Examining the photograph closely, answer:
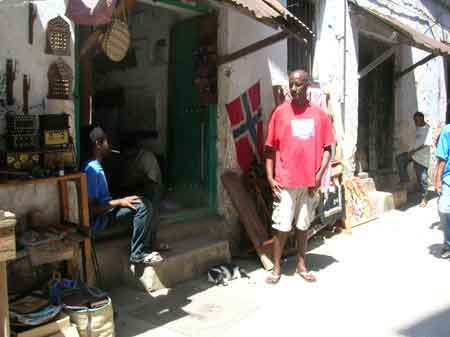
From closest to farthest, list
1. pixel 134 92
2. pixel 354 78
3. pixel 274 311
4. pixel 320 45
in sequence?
pixel 274 311, pixel 134 92, pixel 320 45, pixel 354 78

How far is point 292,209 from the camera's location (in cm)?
470

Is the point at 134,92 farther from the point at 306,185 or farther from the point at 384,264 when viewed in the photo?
the point at 384,264

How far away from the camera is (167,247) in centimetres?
472

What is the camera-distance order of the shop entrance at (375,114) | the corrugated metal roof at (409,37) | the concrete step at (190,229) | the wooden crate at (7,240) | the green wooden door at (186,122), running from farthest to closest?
the shop entrance at (375,114)
the corrugated metal roof at (409,37)
the green wooden door at (186,122)
the concrete step at (190,229)
the wooden crate at (7,240)

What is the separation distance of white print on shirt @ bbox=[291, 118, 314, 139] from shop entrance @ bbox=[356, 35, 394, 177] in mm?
4517

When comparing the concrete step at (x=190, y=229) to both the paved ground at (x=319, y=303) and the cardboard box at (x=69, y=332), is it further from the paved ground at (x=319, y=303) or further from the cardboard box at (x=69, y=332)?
the cardboard box at (x=69, y=332)

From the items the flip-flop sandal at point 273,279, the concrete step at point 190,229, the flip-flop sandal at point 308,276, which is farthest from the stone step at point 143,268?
the flip-flop sandal at point 308,276

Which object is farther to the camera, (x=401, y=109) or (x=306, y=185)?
(x=401, y=109)

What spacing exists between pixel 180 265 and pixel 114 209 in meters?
0.89

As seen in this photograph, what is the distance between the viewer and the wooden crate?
2.76 metres

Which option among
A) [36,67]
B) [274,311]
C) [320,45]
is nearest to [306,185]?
[274,311]

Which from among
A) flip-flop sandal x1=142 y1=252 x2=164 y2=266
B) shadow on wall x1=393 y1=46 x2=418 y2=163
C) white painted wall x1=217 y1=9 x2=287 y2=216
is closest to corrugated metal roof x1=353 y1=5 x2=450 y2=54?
shadow on wall x1=393 y1=46 x2=418 y2=163

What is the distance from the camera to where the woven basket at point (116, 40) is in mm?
3557

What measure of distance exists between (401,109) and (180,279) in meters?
6.85
